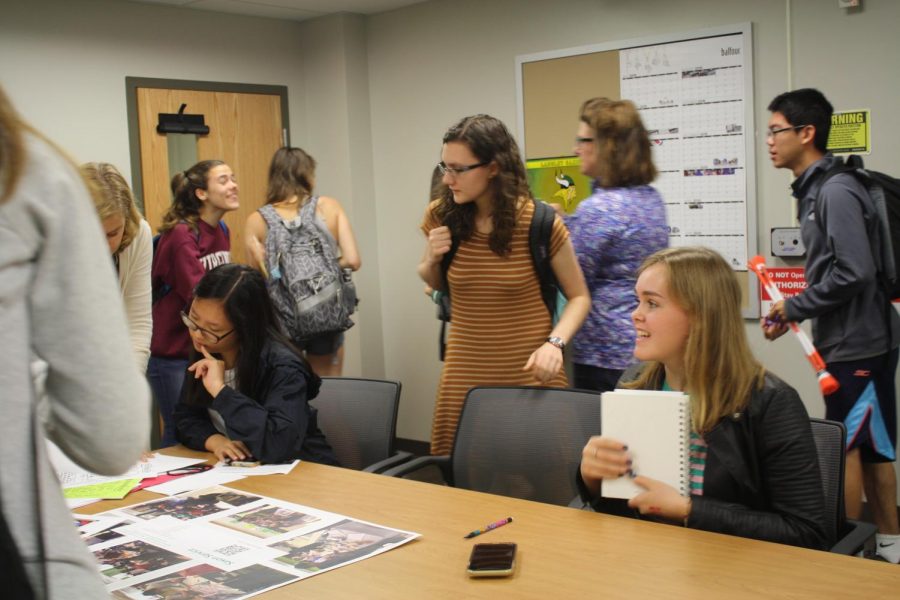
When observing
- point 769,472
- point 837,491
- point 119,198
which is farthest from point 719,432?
point 119,198

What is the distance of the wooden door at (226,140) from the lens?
487cm

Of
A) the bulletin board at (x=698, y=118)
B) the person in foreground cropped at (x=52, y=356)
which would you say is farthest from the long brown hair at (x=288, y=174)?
the person in foreground cropped at (x=52, y=356)

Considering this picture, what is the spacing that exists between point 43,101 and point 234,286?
260cm

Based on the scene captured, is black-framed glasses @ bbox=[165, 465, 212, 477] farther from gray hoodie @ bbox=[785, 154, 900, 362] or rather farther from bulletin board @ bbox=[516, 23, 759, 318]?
bulletin board @ bbox=[516, 23, 759, 318]

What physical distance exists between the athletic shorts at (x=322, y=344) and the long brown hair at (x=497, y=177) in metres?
1.88

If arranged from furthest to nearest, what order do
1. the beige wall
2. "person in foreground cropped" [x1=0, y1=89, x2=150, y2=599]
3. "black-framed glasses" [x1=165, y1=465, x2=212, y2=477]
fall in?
the beige wall, "black-framed glasses" [x1=165, y1=465, x2=212, y2=477], "person in foreground cropped" [x1=0, y1=89, x2=150, y2=599]

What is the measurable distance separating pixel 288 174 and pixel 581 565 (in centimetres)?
316

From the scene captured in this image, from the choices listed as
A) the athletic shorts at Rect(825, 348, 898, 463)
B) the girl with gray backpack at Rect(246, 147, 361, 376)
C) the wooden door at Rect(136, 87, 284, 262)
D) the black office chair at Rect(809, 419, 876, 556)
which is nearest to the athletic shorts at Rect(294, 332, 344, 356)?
the girl with gray backpack at Rect(246, 147, 361, 376)

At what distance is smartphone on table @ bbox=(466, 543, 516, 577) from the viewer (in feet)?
4.98

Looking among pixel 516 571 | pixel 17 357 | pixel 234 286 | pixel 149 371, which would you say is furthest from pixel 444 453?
pixel 17 357

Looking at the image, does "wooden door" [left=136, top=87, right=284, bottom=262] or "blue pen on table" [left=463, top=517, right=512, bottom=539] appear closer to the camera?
"blue pen on table" [left=463, top=517, right=512, bottom=539]

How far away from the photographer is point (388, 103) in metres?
5.46

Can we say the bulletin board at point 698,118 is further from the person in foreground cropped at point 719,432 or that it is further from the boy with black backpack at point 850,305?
the person in foreground cropped at point 719,432

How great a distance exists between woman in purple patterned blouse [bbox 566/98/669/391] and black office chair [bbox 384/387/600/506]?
1.29ft
